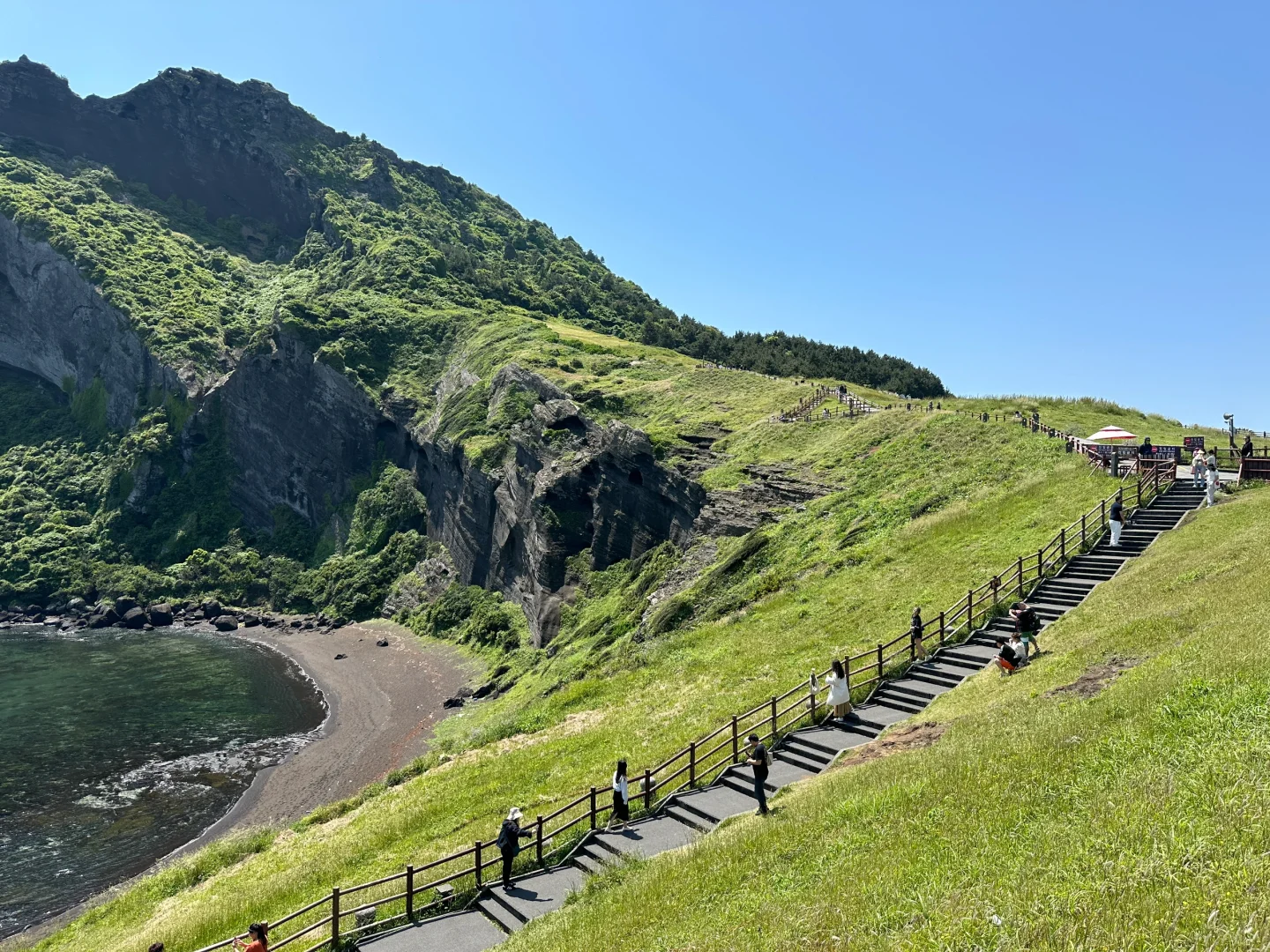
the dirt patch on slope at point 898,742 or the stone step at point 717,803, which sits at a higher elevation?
the dirt patch on slope at point 898,742

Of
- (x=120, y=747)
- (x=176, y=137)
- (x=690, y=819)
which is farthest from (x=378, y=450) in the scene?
(x=176, y=137)

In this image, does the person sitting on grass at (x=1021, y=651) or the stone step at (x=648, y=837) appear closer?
the stone step at (x=648, y=837)

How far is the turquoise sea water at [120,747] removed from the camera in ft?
116

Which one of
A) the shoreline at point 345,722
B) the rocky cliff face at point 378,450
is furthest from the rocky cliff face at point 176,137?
the shoreline at point 345,722

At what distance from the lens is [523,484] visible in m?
77.1

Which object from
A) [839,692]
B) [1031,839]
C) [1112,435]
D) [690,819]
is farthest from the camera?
[1112,435]

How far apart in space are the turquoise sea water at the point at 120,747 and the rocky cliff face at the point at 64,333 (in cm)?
6986

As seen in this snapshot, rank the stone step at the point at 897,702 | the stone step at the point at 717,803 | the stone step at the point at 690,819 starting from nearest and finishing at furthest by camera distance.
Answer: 1. the stone step at the point at 690,819
2. the stone step at the point at 717,803
3. the stone step at the point at 897,702

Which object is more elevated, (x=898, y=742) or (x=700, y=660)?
(x=898, y=742)

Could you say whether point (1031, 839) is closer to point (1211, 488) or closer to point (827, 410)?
point (1211, 488)

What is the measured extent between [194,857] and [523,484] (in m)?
50.3

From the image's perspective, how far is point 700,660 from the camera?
104 ft

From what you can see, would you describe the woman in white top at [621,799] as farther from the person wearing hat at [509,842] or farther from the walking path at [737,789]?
the person wearing hat at [509,842]

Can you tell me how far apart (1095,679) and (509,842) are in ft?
48.0
